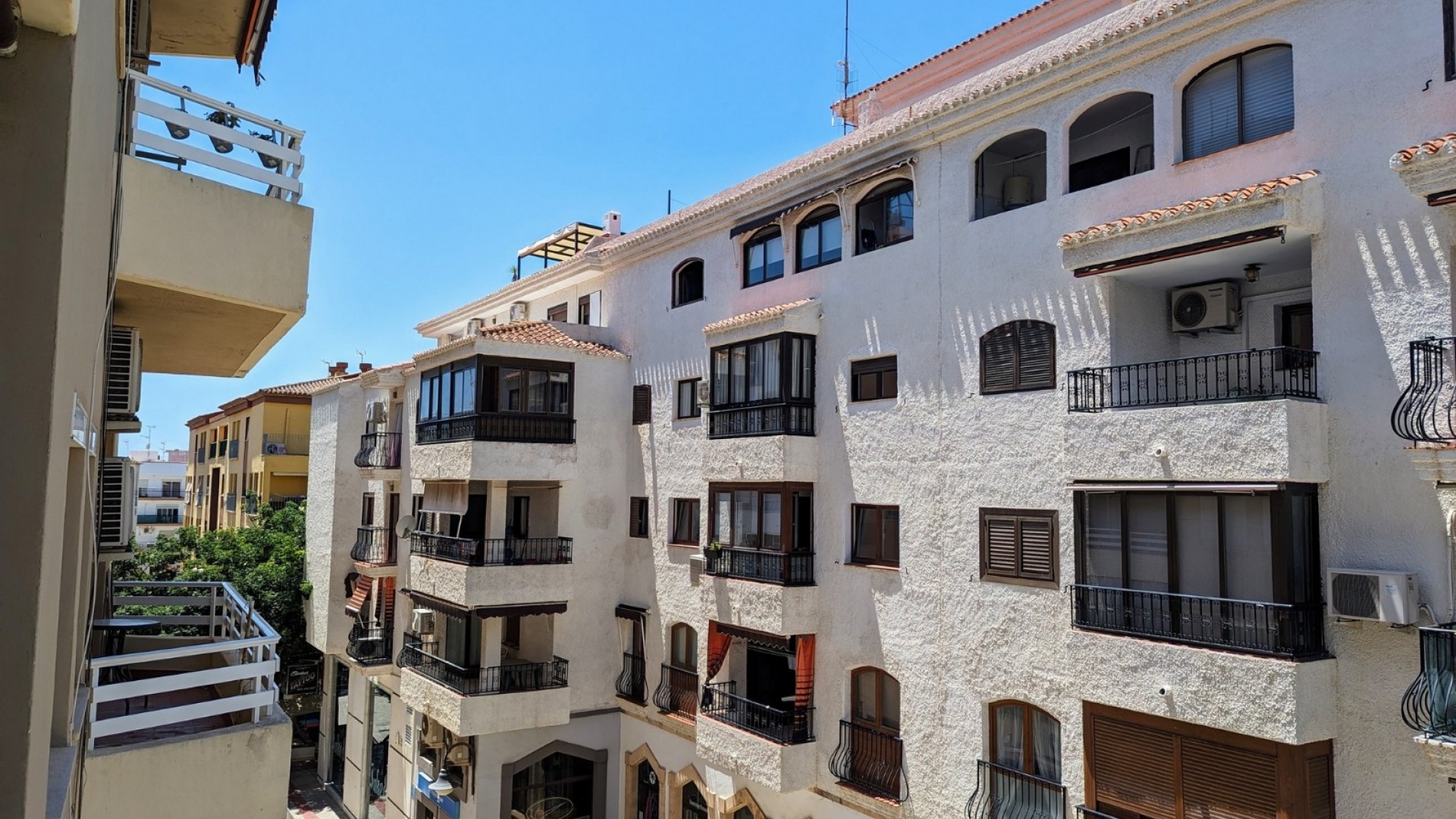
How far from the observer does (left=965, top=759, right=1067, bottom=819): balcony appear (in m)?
12.0

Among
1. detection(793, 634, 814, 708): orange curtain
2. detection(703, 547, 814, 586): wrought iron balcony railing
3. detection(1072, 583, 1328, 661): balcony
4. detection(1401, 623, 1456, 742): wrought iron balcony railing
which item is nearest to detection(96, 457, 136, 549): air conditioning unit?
detection(703, 547, 814, 586): wrought iron balcony railing

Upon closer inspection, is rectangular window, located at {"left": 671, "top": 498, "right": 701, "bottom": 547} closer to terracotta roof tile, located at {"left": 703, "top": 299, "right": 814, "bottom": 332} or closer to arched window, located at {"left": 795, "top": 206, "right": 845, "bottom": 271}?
terracotta roof tile, located at {"left": 703, "top": 299, "right": 814, "bottom": 332}

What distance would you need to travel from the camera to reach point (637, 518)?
2106 centimetres

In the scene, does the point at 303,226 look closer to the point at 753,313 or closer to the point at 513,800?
the point at 753,313

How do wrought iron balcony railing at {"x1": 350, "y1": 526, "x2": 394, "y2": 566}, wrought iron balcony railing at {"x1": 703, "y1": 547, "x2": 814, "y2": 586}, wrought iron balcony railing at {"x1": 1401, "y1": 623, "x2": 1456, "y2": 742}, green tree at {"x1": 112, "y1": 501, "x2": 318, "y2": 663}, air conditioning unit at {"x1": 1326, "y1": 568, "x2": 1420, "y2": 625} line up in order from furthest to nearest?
green tree at {"x1": 112, "y1": 501, "x2": 318, "y2": 663} → wrought iron balcony railing at {"x1": 350, "y1": 526, "x2": 394, "y2": 566} → wrought iron balcony railing at {"x1": 703, "y1": 547, "x2": 814, "y2": 586} → air conditioning unit at {"x1": 1326, "y1": 568, "x2": 1420, "y2": 625} → wrought iron balcony railing at {"x1": 1401, "y1": 623, "x2": 1456, "y2": 742}

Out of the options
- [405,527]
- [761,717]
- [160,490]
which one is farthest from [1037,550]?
[160,490]

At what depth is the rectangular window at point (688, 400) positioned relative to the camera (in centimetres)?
1958

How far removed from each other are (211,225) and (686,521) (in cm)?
1355

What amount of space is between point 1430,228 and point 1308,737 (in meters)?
5.32

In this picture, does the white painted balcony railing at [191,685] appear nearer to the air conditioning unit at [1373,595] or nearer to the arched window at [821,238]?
the air conditioning unit at [1373,595]

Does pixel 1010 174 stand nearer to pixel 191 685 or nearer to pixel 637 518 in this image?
pixel 637 518

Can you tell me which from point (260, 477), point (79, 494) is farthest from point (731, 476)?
point (260, 477)

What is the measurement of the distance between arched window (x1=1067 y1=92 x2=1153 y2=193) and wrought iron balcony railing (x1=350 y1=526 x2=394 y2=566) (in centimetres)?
2048

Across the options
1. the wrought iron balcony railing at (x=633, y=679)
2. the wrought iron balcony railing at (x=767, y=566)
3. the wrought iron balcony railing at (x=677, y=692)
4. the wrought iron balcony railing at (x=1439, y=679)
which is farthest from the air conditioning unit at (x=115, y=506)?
the wrought iron balcony railing at (x=1439, y=679)
